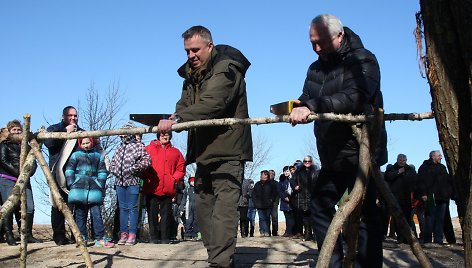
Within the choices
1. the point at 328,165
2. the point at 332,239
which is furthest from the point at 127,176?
the point at 332,239

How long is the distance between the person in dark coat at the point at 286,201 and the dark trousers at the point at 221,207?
30.8ft

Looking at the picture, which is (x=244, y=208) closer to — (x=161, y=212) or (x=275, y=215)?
(x=275, y=215)

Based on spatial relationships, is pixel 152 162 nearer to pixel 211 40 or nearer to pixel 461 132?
pixel 211 40

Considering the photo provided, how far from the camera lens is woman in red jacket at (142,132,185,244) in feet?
33.1

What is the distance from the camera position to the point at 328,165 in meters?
4.84

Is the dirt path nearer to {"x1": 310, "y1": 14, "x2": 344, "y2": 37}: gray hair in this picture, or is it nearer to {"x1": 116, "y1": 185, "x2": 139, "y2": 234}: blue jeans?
{"x1": 116, "y1": 185, "x2": 139, "y2": 234}: blue jeans

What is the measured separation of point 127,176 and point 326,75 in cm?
504

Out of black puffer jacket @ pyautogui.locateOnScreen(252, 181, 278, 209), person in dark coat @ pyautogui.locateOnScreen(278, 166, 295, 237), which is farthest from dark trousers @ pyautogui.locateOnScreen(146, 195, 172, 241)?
black puffer jacket @ pyautogui.locateOnScreen(252, 181, 278, 209)

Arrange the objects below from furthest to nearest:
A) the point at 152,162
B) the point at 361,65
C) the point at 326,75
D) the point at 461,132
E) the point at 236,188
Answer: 1. the point at 152,162
2. the point at 236,188
3. the point at 326,75
4. the point at 361,65
5. the point at 461,132

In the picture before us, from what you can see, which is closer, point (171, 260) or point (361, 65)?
point (361, 65)

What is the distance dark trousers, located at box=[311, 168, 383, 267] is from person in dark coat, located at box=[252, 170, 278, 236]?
1169 centimetres

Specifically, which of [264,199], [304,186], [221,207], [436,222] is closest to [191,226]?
[264,199]

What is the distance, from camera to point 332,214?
4.91 metres

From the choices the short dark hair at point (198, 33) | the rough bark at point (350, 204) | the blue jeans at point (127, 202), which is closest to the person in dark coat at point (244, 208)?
the blue jeans at point (127, 202)
